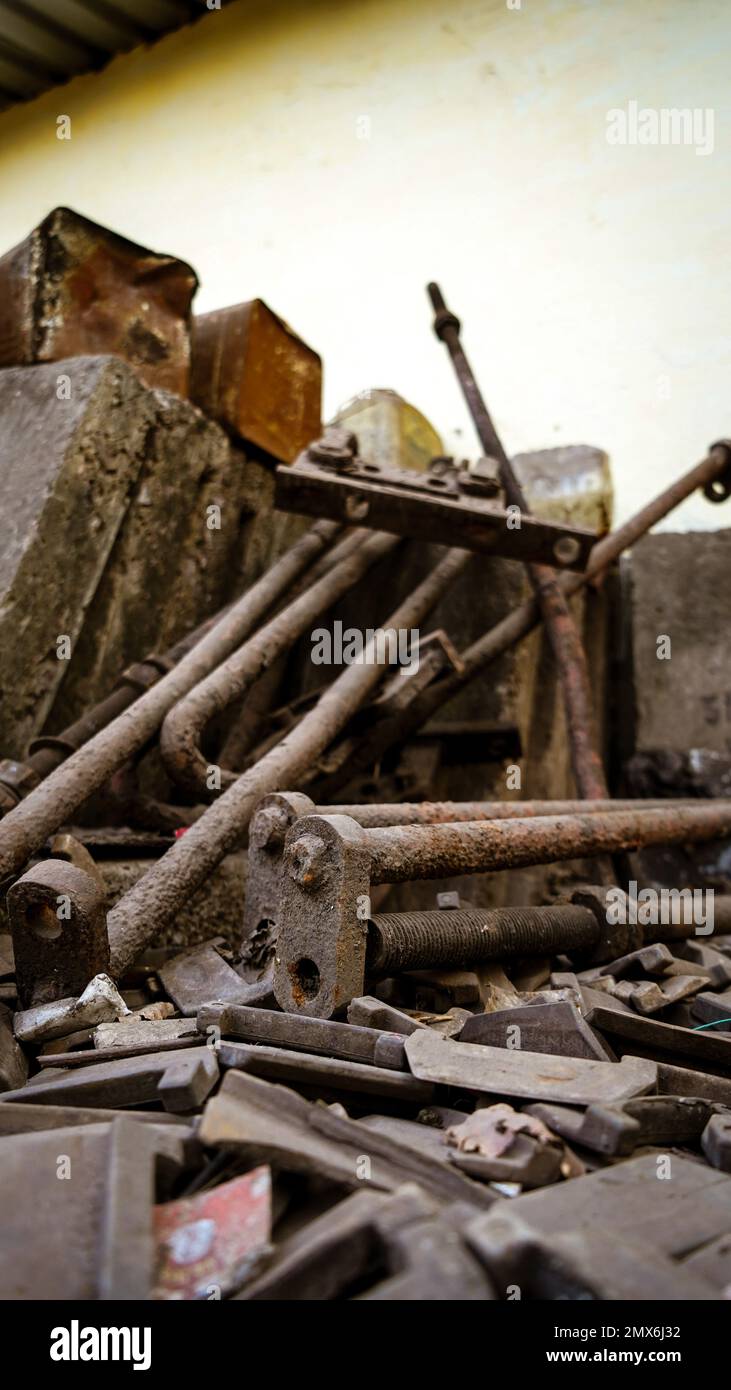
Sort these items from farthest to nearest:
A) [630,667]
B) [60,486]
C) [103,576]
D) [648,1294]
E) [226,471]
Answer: [630,667] → [226,471] → [103,576] → [60,486] → [648,1294]

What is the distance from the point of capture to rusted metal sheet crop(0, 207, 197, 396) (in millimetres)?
3533

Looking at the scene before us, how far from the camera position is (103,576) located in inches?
131

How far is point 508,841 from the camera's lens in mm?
2248

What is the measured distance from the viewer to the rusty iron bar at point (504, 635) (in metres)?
3.28

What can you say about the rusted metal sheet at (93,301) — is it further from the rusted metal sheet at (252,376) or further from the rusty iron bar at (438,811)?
the rusty iron bar at (438,811)

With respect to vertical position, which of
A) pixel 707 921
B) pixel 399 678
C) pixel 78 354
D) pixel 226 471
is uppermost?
pixel 78 354

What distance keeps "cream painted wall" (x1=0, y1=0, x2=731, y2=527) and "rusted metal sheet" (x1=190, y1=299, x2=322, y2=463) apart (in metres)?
2.03

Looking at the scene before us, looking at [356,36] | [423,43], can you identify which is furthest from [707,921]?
[356,36]

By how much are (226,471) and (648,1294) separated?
135 inches

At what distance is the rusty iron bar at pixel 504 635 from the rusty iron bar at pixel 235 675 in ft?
1.47

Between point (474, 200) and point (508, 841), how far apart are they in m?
5.32

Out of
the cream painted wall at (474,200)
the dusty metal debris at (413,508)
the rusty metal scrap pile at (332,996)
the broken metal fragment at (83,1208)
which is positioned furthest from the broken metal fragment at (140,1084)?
the cream painted wall at (474,200)

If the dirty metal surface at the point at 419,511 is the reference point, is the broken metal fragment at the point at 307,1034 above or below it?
below
